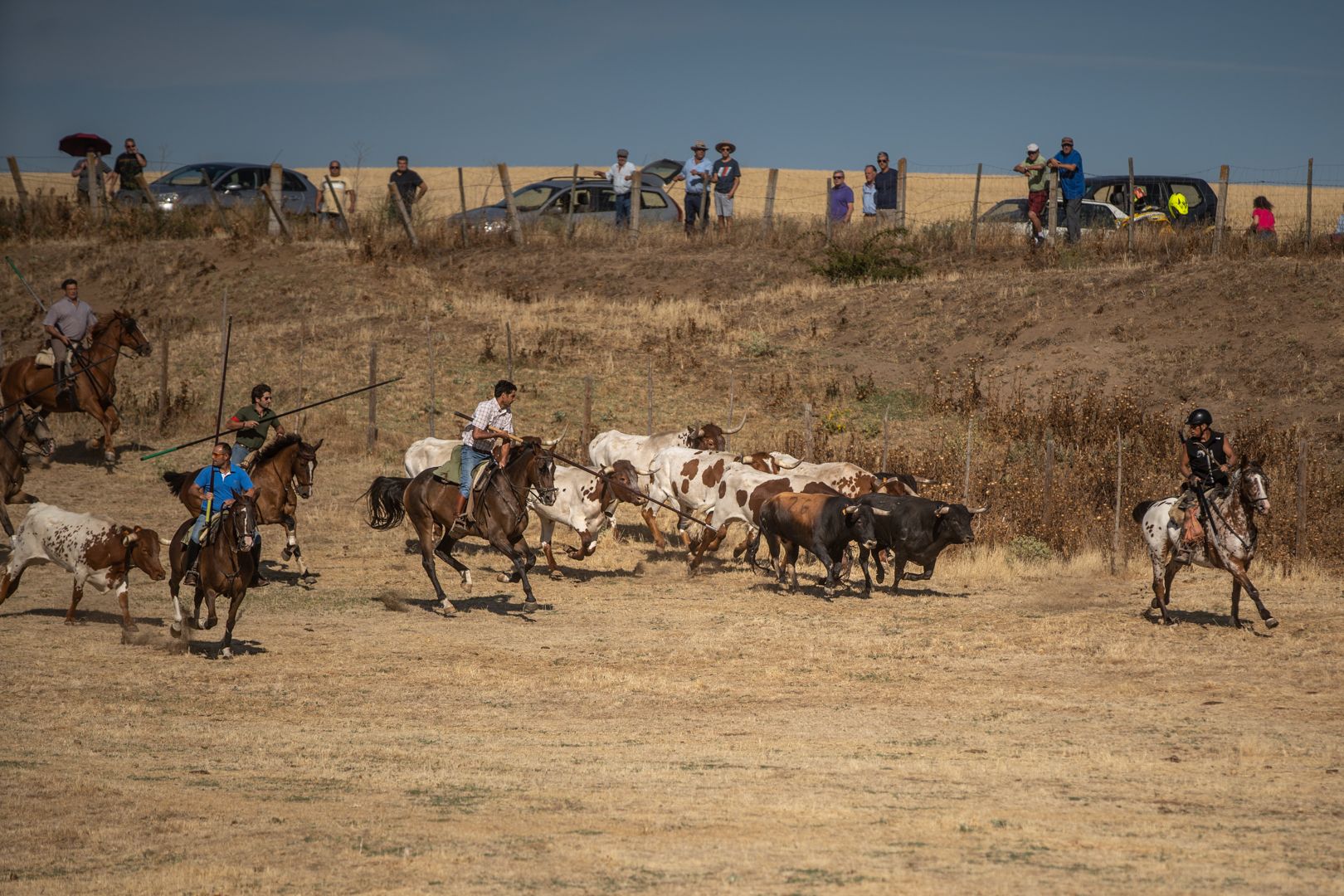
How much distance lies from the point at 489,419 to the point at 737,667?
4877 millimetres

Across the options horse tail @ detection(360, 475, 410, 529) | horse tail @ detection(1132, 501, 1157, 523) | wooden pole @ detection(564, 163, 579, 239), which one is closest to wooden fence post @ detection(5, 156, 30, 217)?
wooden pole @ detection(564, 163, 579, 239)

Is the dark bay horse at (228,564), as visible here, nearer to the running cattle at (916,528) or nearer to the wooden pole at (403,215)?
the running cattle at (916,528)

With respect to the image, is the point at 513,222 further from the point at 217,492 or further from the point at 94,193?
the point at 217,492

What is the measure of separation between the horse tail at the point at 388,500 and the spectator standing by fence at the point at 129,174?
24.3m

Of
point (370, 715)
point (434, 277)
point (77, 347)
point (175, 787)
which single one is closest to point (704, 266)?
point (434, 277)

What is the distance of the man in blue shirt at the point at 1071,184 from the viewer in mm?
32656

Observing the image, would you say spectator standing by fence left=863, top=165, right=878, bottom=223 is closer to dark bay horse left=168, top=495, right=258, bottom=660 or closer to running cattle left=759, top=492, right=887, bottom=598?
running cattle left=759, top=492, right=887, bottom=598

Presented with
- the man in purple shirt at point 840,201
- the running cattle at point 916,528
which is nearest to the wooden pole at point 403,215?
the man in purple shirt at point 840,201

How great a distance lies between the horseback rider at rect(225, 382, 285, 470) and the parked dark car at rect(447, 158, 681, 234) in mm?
21076

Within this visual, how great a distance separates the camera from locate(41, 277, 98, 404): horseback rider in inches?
966

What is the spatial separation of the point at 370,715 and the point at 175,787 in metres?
2.81

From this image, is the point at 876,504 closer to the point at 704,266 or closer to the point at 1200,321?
the point at 1200,321

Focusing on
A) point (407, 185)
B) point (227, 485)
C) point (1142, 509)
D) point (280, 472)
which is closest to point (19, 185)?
point (407, 185)

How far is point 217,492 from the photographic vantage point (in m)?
14.7
